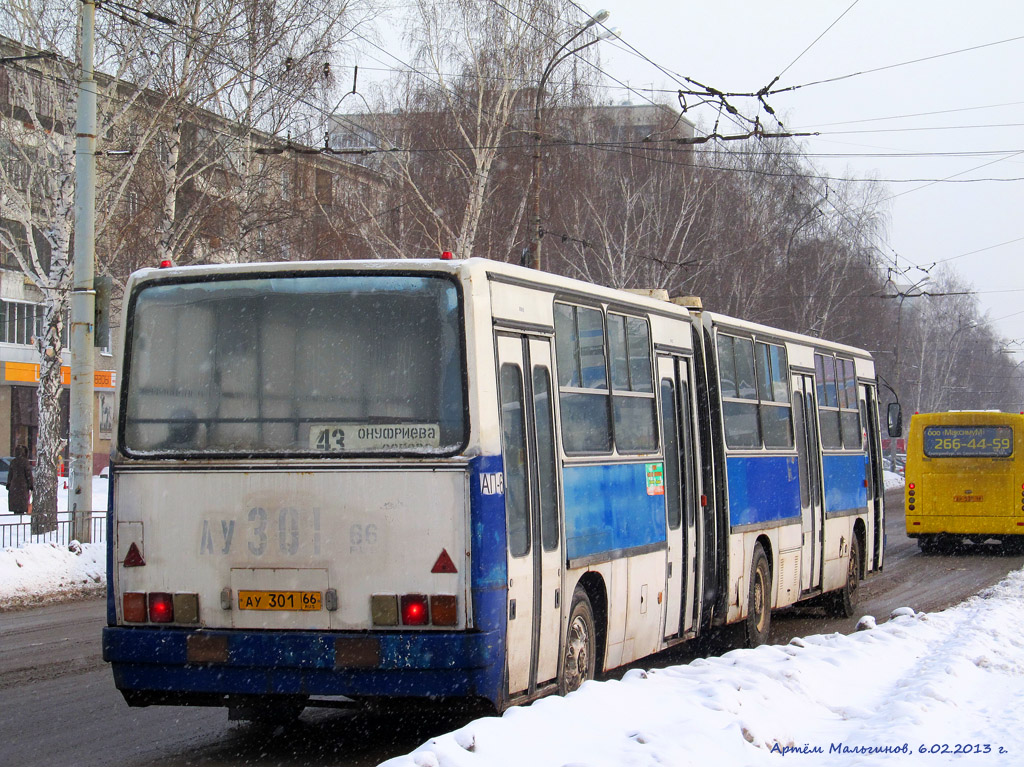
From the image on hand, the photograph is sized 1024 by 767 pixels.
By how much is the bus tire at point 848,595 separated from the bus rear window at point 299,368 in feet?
29.3

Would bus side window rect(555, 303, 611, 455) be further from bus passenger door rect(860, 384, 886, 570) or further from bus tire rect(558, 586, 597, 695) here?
bus passenger door rect(860, 384, 886, 570)

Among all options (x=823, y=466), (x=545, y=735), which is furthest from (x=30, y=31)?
(x=545, y=735)

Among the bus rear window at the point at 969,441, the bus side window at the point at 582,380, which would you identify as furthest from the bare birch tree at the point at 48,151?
the bus rear window at the point at 969,441

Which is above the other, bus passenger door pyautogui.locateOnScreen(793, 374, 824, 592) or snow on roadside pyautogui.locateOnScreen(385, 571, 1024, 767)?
bus passenger door pyautogui.locateOnScreen(793, 374, 824, 592)

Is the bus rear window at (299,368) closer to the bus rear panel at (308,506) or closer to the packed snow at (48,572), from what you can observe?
the bus rear panel at (308,506)

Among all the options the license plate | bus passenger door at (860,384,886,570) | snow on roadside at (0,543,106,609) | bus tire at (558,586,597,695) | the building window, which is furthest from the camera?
the building window

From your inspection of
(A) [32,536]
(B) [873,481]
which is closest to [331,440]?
(B) [873,481]

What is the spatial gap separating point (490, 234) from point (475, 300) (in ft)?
88.3

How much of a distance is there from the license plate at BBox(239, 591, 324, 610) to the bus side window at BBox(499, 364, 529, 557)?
1015 mm

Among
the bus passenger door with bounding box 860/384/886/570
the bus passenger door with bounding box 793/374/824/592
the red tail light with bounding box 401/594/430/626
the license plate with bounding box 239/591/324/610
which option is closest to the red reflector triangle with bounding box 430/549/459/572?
the red tail light with bounding box 401/594/430/626

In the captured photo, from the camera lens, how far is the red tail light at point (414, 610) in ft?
21.3

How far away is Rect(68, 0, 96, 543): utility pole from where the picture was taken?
55.7 ft

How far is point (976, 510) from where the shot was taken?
23.6 m

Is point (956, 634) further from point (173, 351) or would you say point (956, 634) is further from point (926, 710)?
point (173, 351)
